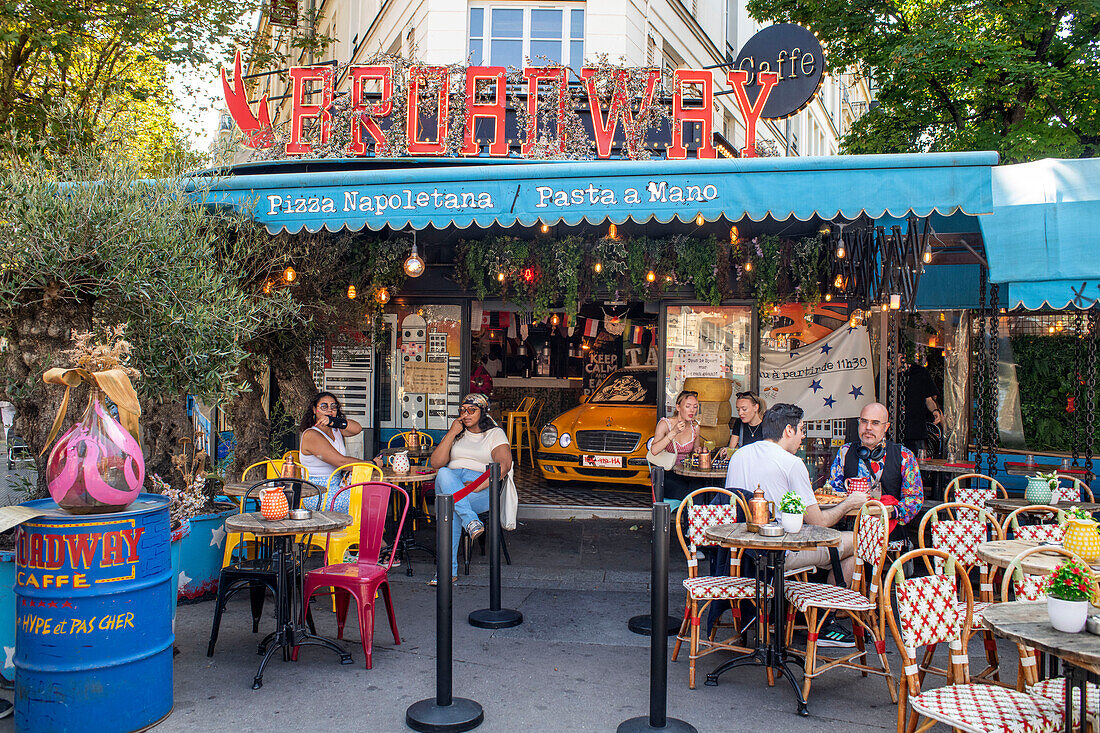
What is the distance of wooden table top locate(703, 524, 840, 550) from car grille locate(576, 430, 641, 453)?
5.00 m

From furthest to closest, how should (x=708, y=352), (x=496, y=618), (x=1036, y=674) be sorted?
1. (x=708, y=352)
2. (x=496, y=618)
3. (x=1036, y=674)

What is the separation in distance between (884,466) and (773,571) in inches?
69.1

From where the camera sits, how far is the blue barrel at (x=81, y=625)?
3.53 meters

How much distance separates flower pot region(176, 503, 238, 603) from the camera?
572 cm

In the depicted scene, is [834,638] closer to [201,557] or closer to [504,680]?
→ [504,680]

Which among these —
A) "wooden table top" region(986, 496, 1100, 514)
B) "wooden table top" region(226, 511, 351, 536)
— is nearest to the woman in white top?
"wooden table top" region(226, 511, 351, 536)

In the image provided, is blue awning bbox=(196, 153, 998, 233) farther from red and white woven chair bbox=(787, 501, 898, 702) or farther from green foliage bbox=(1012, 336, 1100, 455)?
green foliage bbox=(1012, 336, 1100, 455)

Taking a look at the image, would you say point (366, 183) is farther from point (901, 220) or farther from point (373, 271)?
point (901, 220)

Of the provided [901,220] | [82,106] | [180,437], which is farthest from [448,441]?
[82,106]

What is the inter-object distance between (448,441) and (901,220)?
4.90 meters

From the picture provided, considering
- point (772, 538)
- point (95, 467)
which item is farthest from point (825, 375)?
point (95, 467)

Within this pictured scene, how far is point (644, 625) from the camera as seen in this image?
5.32 m

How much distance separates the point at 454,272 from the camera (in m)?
9.23

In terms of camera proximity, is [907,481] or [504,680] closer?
[504,680]
